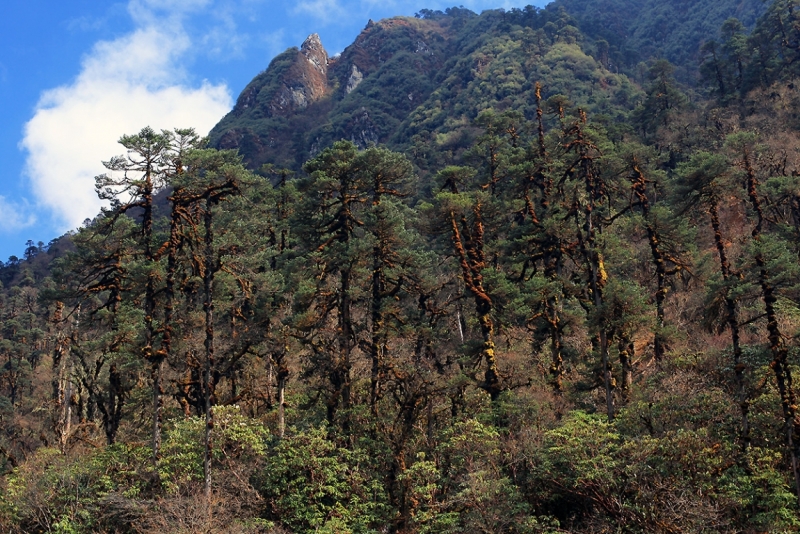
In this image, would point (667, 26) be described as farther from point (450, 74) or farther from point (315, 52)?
point (315, 52)

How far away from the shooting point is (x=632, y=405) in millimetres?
18656

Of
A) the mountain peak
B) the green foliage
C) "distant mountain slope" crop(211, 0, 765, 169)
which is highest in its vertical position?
the mountain peak

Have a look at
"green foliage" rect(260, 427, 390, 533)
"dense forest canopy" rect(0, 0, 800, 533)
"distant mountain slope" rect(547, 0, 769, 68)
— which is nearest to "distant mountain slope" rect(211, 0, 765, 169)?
"distant mountain slope" rect(547, 0, 769, 68)

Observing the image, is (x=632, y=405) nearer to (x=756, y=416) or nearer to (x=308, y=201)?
(x=756, y=416)

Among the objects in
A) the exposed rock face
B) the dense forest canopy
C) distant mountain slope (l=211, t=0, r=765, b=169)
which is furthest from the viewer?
the exposed rock face

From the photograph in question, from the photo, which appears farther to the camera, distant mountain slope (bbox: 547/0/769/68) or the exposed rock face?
the exposed rock face

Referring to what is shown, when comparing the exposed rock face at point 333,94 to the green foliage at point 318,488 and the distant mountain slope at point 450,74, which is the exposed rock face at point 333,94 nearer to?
the distant mountain slope at point 450,74

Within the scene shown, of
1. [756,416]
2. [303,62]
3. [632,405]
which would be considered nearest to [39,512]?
[632,405]

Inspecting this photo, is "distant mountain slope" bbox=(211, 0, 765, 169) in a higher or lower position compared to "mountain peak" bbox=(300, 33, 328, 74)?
lower

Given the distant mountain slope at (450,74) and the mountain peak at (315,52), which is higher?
the mountain peak at (315,52)

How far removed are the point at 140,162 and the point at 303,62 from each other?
149657mm

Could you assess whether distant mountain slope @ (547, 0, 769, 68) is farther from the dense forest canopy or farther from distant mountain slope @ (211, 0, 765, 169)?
the dense forest canopy

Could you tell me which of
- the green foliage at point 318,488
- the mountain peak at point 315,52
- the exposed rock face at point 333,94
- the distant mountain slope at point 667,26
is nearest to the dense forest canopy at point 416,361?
the green foliage at point 318,488

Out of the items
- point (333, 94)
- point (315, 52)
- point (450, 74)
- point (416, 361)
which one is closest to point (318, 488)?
point (416, 361)
